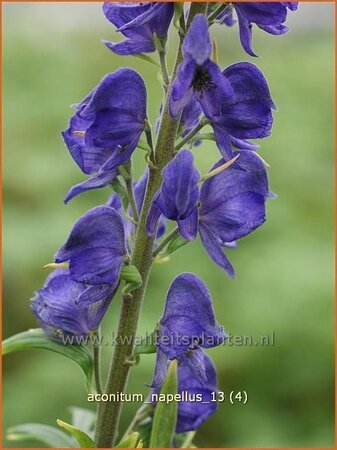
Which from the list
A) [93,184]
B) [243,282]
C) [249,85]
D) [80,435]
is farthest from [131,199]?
[243,282]

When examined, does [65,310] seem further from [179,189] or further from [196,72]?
[196,72]

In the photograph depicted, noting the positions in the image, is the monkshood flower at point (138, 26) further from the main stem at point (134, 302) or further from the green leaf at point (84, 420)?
the green leaf at point (84, 420)

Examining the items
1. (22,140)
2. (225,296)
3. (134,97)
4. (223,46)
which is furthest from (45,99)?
(134,97)

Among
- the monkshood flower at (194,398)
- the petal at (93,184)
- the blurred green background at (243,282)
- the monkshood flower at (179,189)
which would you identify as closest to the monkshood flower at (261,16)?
the monkshood flower at (179,189)

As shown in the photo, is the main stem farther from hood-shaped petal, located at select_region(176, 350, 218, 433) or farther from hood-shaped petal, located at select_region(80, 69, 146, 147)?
hood-shaped petal, located at select_region(176, 350, 218, 433)

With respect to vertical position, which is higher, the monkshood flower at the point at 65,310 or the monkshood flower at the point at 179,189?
the monkshood flower at the point at 179,189

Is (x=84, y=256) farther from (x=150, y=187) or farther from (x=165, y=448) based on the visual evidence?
(x=165, y=448)
